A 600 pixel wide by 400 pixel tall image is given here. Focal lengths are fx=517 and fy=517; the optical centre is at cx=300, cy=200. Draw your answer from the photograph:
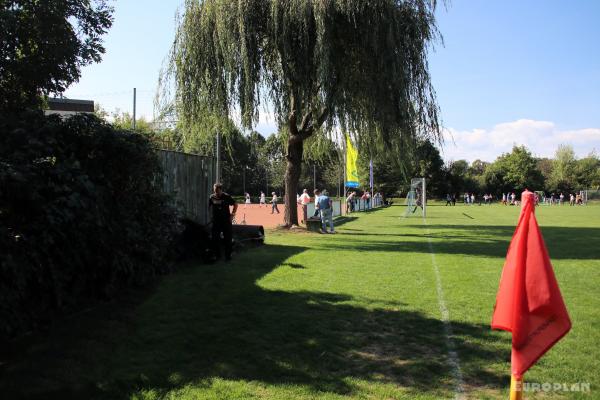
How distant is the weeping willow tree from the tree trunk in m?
2.04

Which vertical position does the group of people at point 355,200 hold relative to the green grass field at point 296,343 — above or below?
above

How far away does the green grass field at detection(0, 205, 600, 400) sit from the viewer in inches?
168

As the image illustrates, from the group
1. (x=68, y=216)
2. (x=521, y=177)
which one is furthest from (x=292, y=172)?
(x=521, y=177)

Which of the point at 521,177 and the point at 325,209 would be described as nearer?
the point at 325,209

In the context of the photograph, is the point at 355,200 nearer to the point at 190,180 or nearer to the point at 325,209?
the point at 325,209

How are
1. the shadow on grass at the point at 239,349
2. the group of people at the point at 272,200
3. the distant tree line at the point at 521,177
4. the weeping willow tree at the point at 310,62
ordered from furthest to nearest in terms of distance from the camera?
the distant tree line at the point at 521,177 → the group of people at the point at 272,200 → the weeping willow tree at the point at 310,62 → the shadow on grass at the point at 239,349

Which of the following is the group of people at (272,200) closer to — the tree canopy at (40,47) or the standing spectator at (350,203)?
the standing spectator at (350,203)

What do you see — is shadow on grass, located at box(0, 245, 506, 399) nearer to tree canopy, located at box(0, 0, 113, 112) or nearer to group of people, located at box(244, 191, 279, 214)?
tree canopy, located at box(0, 0, 113, 112)

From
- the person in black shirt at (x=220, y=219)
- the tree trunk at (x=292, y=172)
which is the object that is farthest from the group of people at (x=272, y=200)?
the person in black shirt at (x=220, y=219)

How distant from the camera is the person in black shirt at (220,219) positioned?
10852 mm

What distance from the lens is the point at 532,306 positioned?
3.37m

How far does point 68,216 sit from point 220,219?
242 inches

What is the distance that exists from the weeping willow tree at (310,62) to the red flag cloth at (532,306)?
12.2 metres

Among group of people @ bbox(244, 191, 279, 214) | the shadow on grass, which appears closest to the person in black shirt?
the shadow on grass
